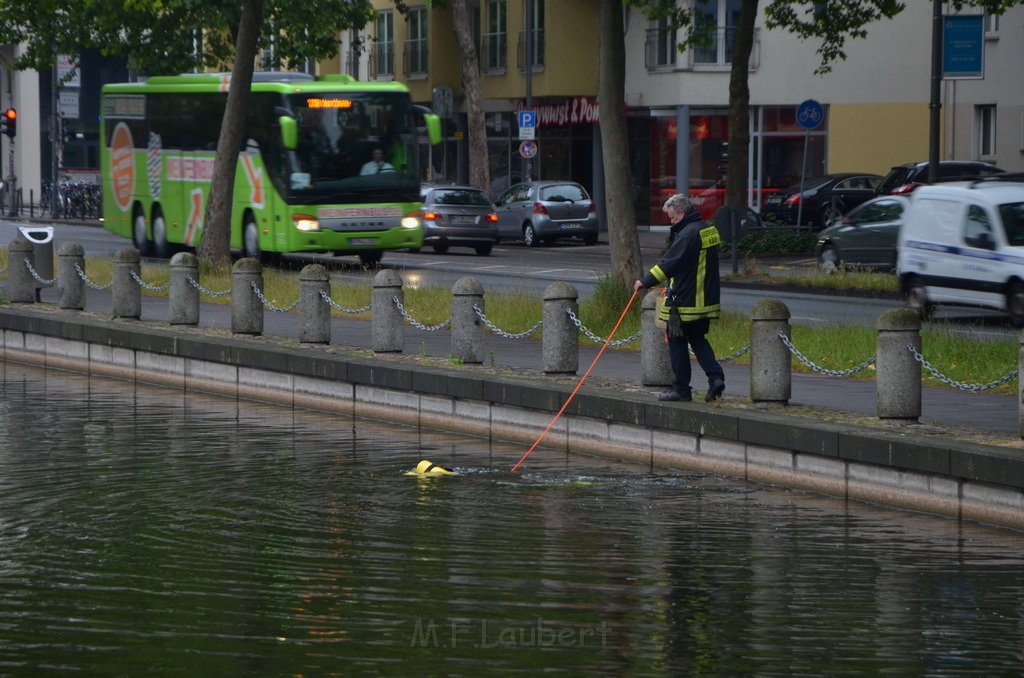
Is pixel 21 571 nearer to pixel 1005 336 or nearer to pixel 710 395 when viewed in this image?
pixel 710 395

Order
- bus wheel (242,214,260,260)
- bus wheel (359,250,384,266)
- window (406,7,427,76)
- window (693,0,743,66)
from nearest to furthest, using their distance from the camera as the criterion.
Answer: bus wheel (242,214,260,260) < bus wheel (359,250,384,266) < window (693,0,743,66) < window (406,7,427,76)

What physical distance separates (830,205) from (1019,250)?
24126mm

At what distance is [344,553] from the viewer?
403 inches

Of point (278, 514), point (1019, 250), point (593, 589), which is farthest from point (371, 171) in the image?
point (593, 589)

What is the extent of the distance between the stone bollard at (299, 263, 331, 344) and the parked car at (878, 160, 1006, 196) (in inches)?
965

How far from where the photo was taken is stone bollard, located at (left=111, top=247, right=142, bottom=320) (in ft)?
71.0

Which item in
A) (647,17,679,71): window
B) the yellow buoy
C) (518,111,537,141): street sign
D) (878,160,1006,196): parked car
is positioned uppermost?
(647,17,679,71): window

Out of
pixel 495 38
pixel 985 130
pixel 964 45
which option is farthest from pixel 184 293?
pixel 495 38

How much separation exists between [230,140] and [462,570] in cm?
1886

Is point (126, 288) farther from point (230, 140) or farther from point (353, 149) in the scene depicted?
point (353, 149)

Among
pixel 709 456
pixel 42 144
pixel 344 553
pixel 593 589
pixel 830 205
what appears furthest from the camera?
pixel 42 144

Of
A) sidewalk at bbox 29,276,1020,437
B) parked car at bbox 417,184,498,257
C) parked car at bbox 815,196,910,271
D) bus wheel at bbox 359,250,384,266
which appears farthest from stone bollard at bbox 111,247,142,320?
parked car at bbox 417,184,498,257

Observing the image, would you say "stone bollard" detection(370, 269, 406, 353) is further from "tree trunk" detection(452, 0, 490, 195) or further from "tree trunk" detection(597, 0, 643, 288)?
"tree trunk" detection(452, 0, 490, 195)

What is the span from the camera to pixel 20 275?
23.9 meters
